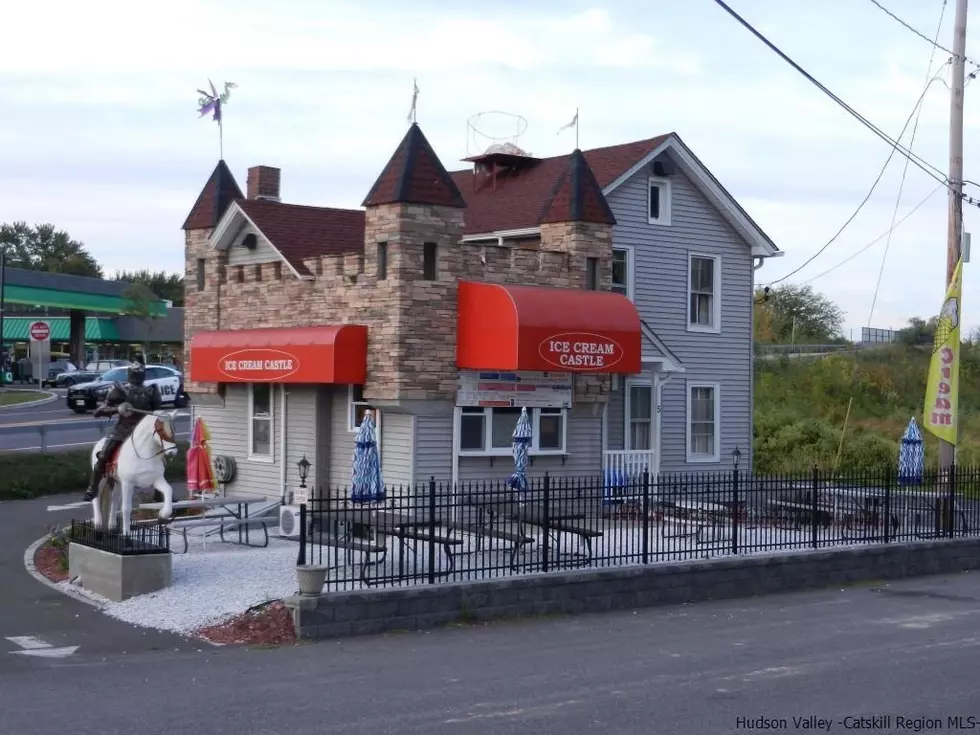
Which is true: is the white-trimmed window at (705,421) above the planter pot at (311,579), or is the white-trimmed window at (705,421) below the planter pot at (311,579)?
above

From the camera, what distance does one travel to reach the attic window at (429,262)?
71.3ft

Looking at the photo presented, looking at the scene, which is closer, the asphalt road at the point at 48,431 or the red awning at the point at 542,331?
the red awning at the point at 542,331

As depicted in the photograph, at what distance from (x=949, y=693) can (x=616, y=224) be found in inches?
608

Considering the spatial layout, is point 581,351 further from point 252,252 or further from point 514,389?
point 252,252

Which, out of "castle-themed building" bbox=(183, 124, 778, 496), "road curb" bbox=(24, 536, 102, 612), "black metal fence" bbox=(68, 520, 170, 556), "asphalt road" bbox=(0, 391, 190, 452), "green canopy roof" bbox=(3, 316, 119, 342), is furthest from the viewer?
"green canopy roof" bbox=(3, 316, 119, 342)

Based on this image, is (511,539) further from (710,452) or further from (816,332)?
(816,332)

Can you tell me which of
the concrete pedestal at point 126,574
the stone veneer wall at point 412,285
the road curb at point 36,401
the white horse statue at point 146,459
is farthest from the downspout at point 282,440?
the road curb at point 36,401

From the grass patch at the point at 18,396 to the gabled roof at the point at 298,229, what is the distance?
25.2m

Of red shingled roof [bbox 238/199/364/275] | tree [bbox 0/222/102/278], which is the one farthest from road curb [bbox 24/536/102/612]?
tree [bbox 0/222/102/278]

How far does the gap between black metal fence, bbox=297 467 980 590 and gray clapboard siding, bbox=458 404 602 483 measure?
3408 millimetres

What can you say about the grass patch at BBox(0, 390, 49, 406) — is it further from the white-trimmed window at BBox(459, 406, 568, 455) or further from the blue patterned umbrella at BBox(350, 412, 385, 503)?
the blue patterned umbrella at BBox(350, 412, 385, 503)

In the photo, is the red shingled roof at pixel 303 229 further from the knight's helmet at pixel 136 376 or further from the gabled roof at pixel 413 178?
the knight's helmet at pixel 136 376

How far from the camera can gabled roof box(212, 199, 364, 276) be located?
2470 cm

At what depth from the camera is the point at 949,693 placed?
34.9 ft
